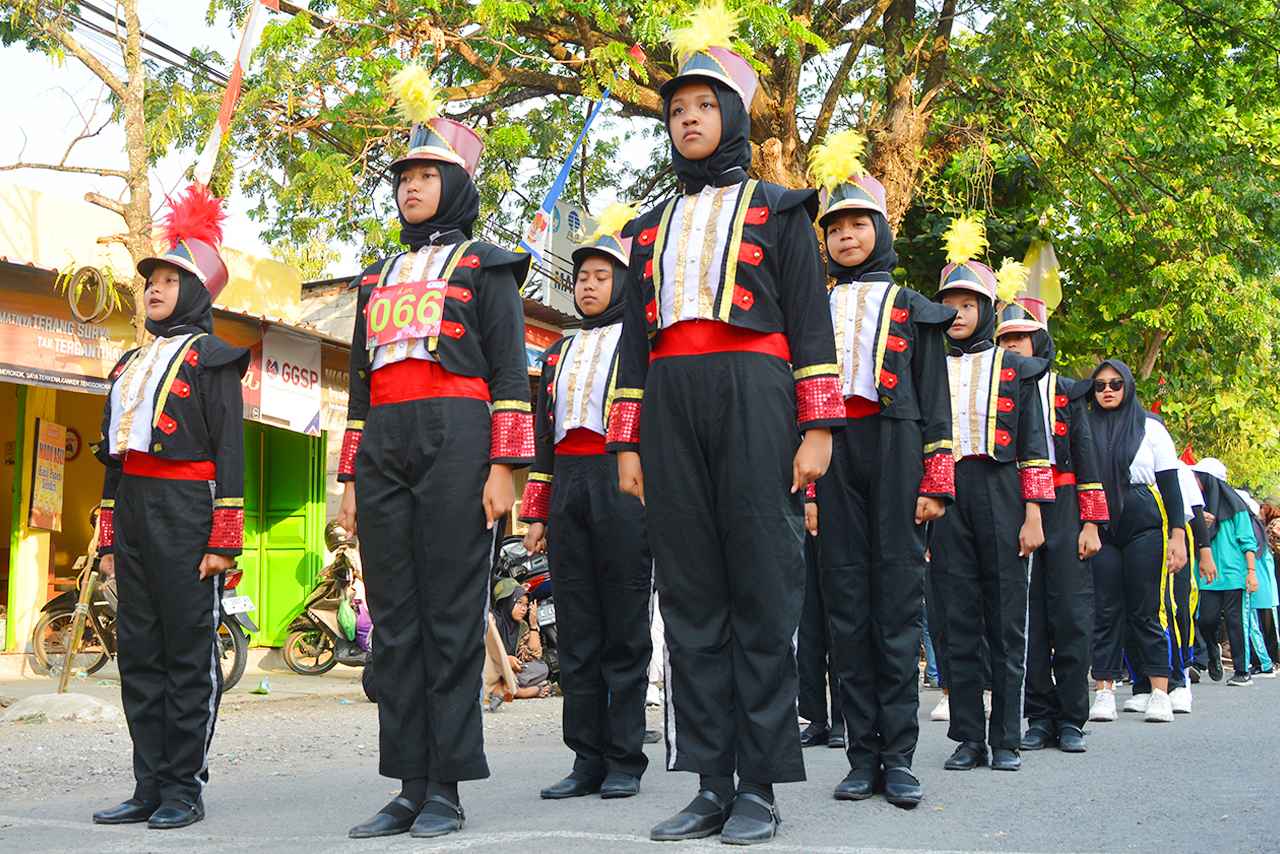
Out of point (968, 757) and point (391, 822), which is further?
point (968, 757)

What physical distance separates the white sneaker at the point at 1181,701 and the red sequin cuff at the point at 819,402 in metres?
5.85

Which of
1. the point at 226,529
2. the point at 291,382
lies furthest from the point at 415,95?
the point at 291,382

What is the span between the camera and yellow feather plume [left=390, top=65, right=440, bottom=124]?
5328 millimetres

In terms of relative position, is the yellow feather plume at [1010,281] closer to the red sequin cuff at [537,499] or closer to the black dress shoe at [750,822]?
the red sequin cuff at [537,499]

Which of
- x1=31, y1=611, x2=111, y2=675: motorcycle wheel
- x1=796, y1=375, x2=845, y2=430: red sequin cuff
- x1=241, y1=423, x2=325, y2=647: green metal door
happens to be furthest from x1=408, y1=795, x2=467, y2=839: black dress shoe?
x1=241, y1=423, x2=325, y2=647: green metal door

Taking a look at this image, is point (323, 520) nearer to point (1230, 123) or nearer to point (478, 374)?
point (478, 374)

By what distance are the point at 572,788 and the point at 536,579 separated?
6103 mm

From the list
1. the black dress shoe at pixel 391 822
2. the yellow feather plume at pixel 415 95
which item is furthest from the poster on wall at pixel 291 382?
the black dress shoe at pixel 391 822

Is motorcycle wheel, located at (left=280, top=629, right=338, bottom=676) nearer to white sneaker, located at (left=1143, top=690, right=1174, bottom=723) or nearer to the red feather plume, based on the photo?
white sneaker, located at (left=1143, top=690, right=1174, bottom=723)

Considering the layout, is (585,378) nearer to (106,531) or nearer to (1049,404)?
(106,531)

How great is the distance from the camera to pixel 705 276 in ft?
14.9

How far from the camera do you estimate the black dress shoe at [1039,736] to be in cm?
714

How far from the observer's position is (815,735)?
7.63 meters

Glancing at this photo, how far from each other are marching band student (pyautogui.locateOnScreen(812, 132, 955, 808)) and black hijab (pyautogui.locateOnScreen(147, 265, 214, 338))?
8.24ft
